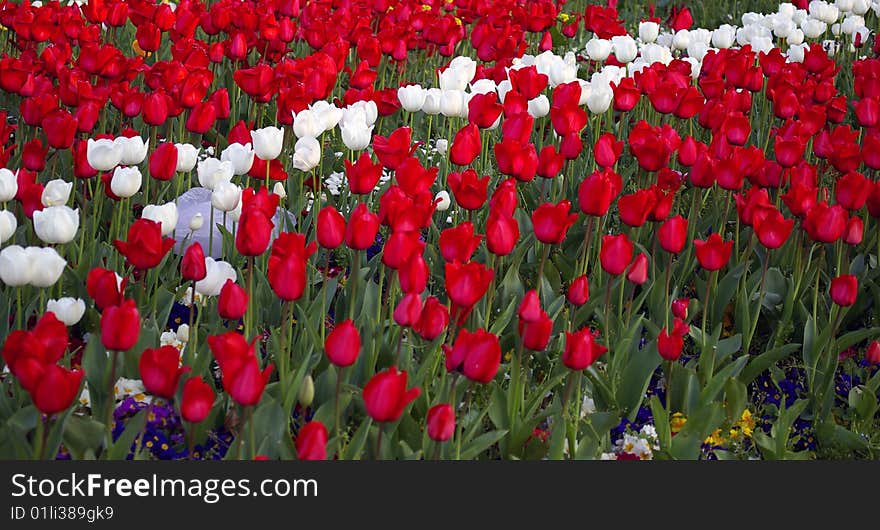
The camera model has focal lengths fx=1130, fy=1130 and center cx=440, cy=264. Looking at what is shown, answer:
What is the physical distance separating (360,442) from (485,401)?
2.60 ft

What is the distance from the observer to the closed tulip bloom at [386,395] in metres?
2.20

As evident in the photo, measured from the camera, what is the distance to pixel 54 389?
2.23 meters

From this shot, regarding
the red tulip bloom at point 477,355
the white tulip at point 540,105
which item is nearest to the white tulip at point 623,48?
the white tulip at point 540,105

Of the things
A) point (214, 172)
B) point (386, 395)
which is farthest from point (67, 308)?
point (386, 395)

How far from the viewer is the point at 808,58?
17.1 feet

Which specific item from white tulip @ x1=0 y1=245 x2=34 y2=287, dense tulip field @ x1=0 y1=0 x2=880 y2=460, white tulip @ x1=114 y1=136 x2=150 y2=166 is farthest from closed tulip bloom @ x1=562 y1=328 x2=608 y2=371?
white tulip @ x1=114 y1=136 x2=150 y2=166

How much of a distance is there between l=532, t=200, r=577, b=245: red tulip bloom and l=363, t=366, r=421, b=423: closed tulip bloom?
3.08ft

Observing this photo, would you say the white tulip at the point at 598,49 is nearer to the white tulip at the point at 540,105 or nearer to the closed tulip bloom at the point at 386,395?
the white tulip at the point at 540,105

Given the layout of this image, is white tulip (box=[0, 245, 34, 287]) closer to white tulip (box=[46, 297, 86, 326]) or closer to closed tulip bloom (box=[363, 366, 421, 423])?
white tulip (box=[46, 297, 86, 326])

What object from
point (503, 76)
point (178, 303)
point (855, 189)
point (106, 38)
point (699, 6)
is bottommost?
point (178, 303)

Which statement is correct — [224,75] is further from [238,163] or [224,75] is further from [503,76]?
[238,163]

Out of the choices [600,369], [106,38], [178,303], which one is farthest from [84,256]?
[106,38]

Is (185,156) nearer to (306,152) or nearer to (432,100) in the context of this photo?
(306,152)

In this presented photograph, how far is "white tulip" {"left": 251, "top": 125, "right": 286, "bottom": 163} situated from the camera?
357 cm
